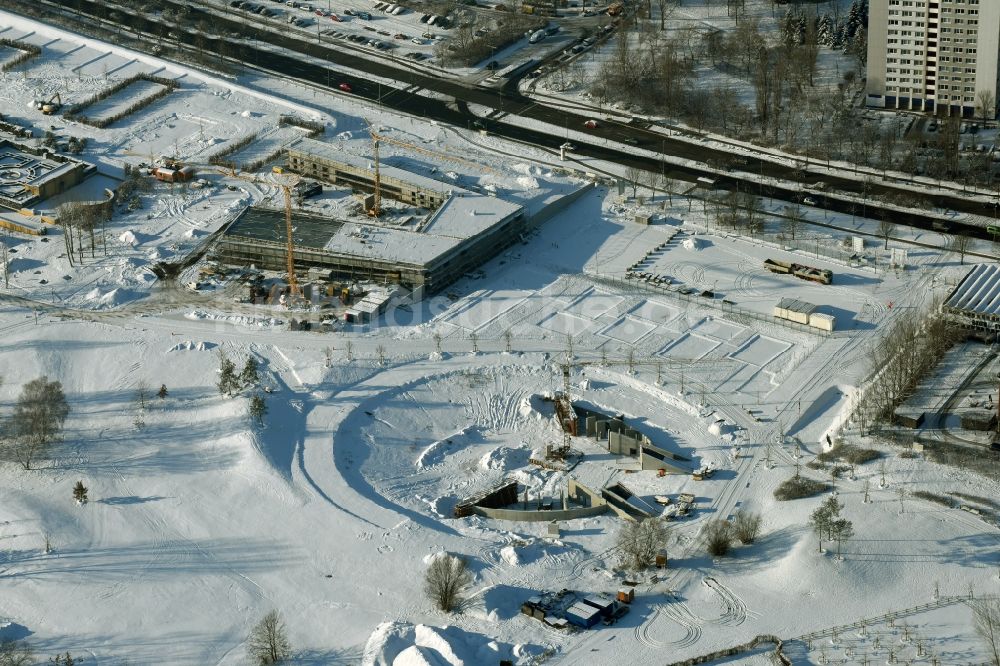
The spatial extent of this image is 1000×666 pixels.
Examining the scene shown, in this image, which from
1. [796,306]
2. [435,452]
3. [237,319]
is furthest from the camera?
[237,319]

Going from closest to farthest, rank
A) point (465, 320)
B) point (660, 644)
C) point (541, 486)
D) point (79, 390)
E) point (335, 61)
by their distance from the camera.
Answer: point (660, 644) < point (541, 486) < point (79, 390) < point (465, 320) < point (335, 61)

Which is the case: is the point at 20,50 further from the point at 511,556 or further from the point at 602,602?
the point at 602,602

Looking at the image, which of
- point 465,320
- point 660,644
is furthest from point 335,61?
point 660,644

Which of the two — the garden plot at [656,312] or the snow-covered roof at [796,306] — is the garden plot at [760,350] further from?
the garden plot at [656,312]

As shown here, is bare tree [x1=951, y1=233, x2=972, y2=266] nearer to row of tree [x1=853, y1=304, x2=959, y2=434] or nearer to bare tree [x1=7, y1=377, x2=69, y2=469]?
row of tree [x1=853, y1=304, x2=959, y2=434]

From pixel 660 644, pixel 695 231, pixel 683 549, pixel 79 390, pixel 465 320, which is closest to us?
pixel 660 644

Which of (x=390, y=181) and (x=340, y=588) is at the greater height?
(x=390, y=181)

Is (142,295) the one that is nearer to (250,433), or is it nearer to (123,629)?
(250,433)

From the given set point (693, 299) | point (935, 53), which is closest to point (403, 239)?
point (693, 299)
